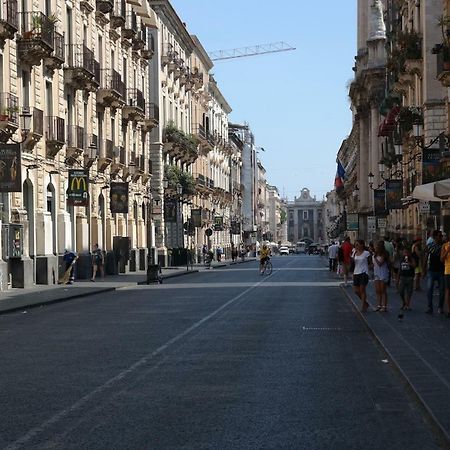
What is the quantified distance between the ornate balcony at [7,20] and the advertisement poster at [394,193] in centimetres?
2157

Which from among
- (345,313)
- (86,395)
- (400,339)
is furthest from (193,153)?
(86,395)

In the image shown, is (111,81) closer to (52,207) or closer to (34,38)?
(52,207)

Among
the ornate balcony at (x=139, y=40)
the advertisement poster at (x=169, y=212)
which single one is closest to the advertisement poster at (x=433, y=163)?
the ornate balcony at (x=139, y=40)

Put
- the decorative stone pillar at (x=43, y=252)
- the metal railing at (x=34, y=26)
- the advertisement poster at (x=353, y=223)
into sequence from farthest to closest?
the advertisement poster at (x=353, y=223), the decorative stone pillar at (x=43, y=252), the metal railing at (x=34, y=26)

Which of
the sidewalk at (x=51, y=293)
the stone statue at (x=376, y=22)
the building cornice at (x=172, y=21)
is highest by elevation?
the stone statue at (x=376, y=22)

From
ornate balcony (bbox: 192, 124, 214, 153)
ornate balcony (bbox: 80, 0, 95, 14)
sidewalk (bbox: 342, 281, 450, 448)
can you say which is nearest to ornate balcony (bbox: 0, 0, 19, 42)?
ornate balcony (bbox: 80, 0, 95, 14)

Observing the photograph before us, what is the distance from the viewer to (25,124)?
121 ft

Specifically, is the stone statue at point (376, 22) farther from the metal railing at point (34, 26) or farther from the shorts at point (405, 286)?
the shorts at point (405, 286)

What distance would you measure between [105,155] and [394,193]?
14.1m

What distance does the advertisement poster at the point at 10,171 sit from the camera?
3145 centimetres

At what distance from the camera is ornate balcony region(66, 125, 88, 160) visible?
145ft

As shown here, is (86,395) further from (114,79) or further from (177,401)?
(114,79)

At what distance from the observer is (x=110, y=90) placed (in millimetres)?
50938

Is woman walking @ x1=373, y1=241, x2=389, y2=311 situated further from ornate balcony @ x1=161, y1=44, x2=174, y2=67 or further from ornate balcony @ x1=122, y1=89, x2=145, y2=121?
ornate balcony @ x1=161, y1=44, x2=174, y2=67
